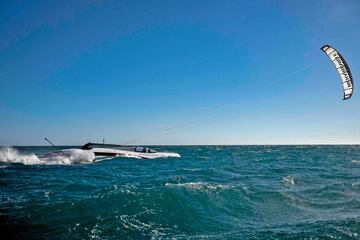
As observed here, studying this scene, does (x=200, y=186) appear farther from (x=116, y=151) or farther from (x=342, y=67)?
(x=116, y=151)

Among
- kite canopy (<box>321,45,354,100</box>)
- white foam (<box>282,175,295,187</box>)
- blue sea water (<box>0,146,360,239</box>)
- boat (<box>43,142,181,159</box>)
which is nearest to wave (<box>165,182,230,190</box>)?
blue sea water (<box>0,146,360,239</box>)

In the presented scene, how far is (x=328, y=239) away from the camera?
27.6ft

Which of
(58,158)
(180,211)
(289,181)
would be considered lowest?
(180,211)

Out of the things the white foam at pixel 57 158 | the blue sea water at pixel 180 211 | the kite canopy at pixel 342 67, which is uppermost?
the kite canopy at pixel 342 67

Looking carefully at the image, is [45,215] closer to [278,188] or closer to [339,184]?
[278,188]

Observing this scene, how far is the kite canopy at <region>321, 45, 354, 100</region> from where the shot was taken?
14638 mm

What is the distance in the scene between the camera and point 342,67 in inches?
589

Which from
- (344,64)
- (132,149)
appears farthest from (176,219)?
(132,149)

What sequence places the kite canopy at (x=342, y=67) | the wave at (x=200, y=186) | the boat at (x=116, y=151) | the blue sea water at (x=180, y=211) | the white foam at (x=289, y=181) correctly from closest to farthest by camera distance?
the blue sea water at (x=180, y=211) < the kite canopy at (x=342, y=67) < the wave at (x=200, y=186) < the white foam at (x=289, y=181) < the boat at (x=116, y=151)

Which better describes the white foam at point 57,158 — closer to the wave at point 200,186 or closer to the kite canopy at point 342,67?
the wave at point 200,186

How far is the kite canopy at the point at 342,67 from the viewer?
14638 millimetres

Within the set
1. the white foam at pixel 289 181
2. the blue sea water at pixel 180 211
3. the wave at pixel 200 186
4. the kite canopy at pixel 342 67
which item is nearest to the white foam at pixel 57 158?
the blue sea water at pixel 180 211

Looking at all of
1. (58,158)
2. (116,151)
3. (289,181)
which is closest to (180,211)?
(289,181)

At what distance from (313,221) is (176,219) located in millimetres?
4617
